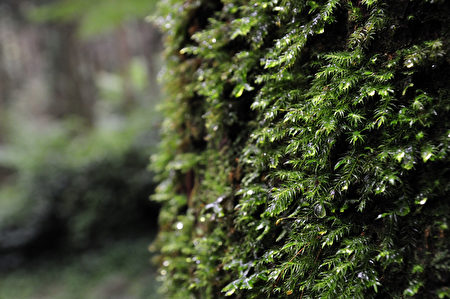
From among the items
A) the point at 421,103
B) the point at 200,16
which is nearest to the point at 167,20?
the point at 200,16

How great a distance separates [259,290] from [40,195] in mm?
7025

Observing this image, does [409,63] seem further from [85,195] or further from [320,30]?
[85,195]

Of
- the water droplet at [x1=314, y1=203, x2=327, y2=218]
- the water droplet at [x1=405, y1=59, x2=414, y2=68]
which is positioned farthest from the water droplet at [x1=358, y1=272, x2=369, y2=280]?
the water droplet at [x1=405, y1=59, x2=414, y2=68]

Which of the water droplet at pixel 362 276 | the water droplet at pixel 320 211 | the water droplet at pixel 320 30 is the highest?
the water droplet at pixel 320 30

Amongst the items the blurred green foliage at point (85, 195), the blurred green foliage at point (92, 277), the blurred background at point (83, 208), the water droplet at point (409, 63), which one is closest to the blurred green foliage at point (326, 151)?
the water droplet at point (409, 63)

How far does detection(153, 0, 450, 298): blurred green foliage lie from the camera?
83 cm

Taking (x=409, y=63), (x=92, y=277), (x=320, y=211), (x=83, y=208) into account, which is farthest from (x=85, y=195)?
(x=409, y=63)

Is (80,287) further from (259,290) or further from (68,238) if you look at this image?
(259,290)

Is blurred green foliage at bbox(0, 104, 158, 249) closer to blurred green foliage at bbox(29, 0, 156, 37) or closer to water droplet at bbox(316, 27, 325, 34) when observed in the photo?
blurred green foliage at bbox(29, 0, 156, 37)

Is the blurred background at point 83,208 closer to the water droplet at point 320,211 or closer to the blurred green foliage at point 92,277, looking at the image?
the blurred green foliage at point 92,277

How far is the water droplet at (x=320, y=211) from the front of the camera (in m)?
0.93

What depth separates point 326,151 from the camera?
38.0 inches

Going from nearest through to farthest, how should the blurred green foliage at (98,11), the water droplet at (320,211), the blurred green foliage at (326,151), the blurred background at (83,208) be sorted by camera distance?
the blurred green foliage at (326,151) < the water droplet at (320,211) < the blurred green foliage at (98,11) < the blurred background at (83,208)

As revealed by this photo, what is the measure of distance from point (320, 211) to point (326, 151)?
0.19 metres
